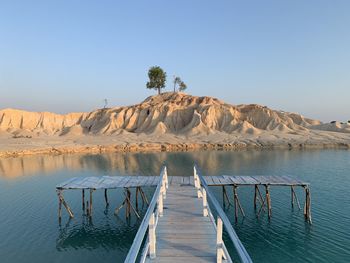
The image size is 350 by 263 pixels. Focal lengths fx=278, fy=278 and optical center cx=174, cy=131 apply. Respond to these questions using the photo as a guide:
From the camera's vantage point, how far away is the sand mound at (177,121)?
86000 mm

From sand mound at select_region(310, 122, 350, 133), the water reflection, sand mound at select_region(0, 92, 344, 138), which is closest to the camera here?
the water reflection

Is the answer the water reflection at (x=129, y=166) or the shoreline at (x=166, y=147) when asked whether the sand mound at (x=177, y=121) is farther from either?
the water reflection at (x=129, y=166)

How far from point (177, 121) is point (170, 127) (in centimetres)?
366

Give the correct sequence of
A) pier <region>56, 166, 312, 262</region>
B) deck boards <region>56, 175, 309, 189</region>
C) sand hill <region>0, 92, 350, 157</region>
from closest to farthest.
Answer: pier <region>56, 166, 312, 262</region>
deck boards <region>56, 175, 309, 189</region>
sand hill <region>0, 92, 350, 157</region>

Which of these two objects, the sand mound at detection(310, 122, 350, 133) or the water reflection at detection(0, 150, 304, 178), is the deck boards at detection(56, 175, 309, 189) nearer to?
the water reflection at detection(0, 150, 304, 178)

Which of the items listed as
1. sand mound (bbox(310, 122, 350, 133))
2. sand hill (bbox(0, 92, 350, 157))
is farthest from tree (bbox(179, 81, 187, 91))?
sand mound (bbox(310, 122, 350, 133))

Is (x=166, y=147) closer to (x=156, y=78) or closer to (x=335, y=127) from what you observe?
(x=156, y=78)

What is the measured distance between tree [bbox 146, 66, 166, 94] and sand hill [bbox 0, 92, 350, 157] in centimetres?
444

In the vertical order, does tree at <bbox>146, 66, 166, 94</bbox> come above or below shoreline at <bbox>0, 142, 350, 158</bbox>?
above

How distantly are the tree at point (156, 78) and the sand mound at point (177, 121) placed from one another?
9634 millimetres

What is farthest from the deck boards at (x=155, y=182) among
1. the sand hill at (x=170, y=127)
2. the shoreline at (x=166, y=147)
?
the sand hill at (x=170, y=127)

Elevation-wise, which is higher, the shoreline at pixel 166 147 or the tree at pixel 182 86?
the tree at pixel 182 86

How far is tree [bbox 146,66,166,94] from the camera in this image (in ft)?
376

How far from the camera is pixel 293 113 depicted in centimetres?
10750
